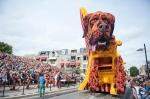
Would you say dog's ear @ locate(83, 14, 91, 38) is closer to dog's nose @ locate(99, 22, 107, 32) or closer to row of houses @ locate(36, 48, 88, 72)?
dog's nose @ locate(99, 22, 107, 32)

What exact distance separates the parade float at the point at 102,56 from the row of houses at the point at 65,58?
71545 millimetres

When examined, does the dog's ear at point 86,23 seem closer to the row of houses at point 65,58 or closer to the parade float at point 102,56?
the parade float at point 102,56

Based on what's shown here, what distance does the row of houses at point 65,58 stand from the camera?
91750 mm

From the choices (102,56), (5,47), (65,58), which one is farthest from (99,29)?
(65,58)

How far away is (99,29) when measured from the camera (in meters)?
16.4

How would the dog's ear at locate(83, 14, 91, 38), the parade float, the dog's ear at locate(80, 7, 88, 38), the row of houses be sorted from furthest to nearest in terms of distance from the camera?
the row of houses → the dog's ear at locate(80, 7, 88, 38) → the dog's ear at locate(83, 14, 91, 38) → the parade float

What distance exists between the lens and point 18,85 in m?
27.1

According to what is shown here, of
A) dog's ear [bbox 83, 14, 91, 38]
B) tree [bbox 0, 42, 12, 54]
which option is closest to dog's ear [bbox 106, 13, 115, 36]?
dog's ear [bbox 83, 14, 91, 38]

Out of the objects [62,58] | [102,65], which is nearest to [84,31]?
[102,65]

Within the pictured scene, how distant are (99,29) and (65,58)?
79844 mm

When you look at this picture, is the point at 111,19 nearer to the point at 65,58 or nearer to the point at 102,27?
the point at 102,27

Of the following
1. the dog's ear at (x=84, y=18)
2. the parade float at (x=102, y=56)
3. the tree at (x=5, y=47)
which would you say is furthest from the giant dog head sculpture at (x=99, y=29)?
the tree at (x=5, y=47)

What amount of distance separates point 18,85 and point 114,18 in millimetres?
13518

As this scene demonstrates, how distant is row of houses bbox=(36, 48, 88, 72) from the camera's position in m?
91.8
